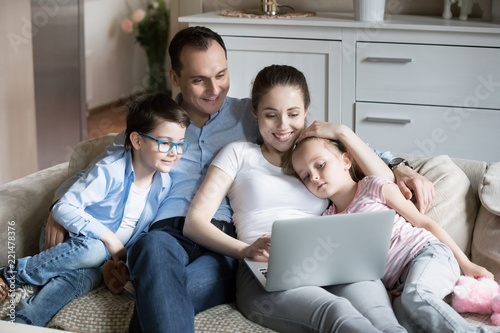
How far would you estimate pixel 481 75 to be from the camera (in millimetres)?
2812

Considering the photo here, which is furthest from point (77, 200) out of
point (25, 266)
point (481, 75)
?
point (481, 75)

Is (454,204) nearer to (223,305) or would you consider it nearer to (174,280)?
(223,305)

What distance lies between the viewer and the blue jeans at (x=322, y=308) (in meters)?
1.37

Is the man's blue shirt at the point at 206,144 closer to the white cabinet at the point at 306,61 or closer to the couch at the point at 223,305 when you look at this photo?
the couch at the point at 223,305

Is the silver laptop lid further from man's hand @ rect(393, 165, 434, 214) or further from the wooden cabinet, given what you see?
the wooden cabinet

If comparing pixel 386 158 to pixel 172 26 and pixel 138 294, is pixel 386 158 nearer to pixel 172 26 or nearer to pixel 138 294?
pixel 138 294

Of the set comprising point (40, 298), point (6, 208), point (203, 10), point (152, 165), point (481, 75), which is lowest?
point (40, 298)

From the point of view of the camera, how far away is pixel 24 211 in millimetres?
1879

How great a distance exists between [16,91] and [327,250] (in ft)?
8.58

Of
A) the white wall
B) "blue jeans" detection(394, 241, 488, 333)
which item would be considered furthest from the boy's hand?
the white wall

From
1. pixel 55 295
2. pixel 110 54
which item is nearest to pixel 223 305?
pixel 55 295

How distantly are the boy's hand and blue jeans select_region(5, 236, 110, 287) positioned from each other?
3 cm

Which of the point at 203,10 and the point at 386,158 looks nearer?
the point at 386,158

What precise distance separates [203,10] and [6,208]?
6.75ft
